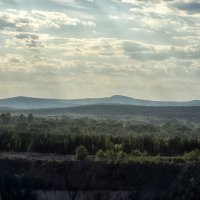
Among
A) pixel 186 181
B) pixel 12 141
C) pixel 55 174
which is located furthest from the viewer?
pixel 12 141

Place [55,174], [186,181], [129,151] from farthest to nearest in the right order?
[129,151], [55,174], [186,181]

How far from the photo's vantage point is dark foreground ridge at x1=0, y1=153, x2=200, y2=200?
227 ft

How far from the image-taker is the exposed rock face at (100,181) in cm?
6906

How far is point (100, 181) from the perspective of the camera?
2844 inches

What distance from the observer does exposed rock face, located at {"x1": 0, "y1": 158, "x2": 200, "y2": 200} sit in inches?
2719

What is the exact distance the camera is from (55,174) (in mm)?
73938

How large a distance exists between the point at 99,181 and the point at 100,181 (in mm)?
138

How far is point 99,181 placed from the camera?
7231cm

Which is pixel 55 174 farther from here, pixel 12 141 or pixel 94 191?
pixel 12 141

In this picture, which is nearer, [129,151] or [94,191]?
[94,191]

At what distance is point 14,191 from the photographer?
226ft

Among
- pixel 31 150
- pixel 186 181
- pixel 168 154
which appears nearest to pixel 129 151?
pixel 168 154

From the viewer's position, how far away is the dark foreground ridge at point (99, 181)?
69.1 m

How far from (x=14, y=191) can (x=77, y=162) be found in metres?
10.4
